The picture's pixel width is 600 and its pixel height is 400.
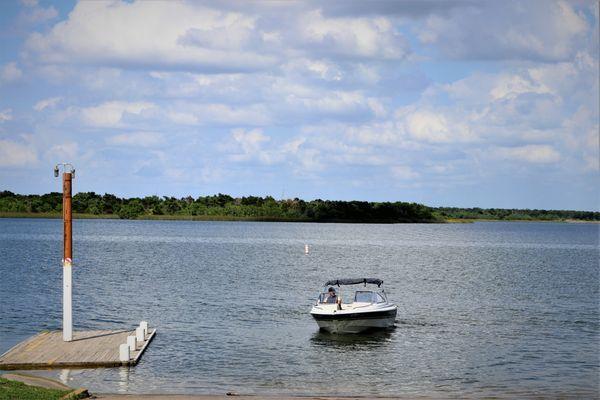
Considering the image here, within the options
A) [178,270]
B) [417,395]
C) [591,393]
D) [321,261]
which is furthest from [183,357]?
[321,261]

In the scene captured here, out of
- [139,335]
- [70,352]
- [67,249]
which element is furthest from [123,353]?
[139,335]

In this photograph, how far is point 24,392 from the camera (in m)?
25.5

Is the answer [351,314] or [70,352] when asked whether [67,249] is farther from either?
[351,314]

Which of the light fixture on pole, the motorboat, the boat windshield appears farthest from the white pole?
the boat windshield

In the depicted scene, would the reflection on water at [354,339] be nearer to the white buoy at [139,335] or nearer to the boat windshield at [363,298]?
the boat windshield at [363,298]

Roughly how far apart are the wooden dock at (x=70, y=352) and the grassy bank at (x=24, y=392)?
5.55 m

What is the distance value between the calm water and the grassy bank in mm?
3469

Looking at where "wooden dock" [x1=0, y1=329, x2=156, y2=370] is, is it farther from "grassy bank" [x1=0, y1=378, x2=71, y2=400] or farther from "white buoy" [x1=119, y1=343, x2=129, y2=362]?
"grassy bank" [x1=0, y1=378, x2=71, y2=400]

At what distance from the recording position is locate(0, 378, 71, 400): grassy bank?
2473cm

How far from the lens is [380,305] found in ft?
148

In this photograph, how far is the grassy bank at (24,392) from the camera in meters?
24.7

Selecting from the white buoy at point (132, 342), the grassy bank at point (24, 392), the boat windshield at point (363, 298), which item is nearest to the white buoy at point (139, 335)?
the white buoy at point (132, 342)

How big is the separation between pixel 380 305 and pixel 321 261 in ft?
205

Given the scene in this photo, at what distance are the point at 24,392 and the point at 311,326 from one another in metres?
24.0
